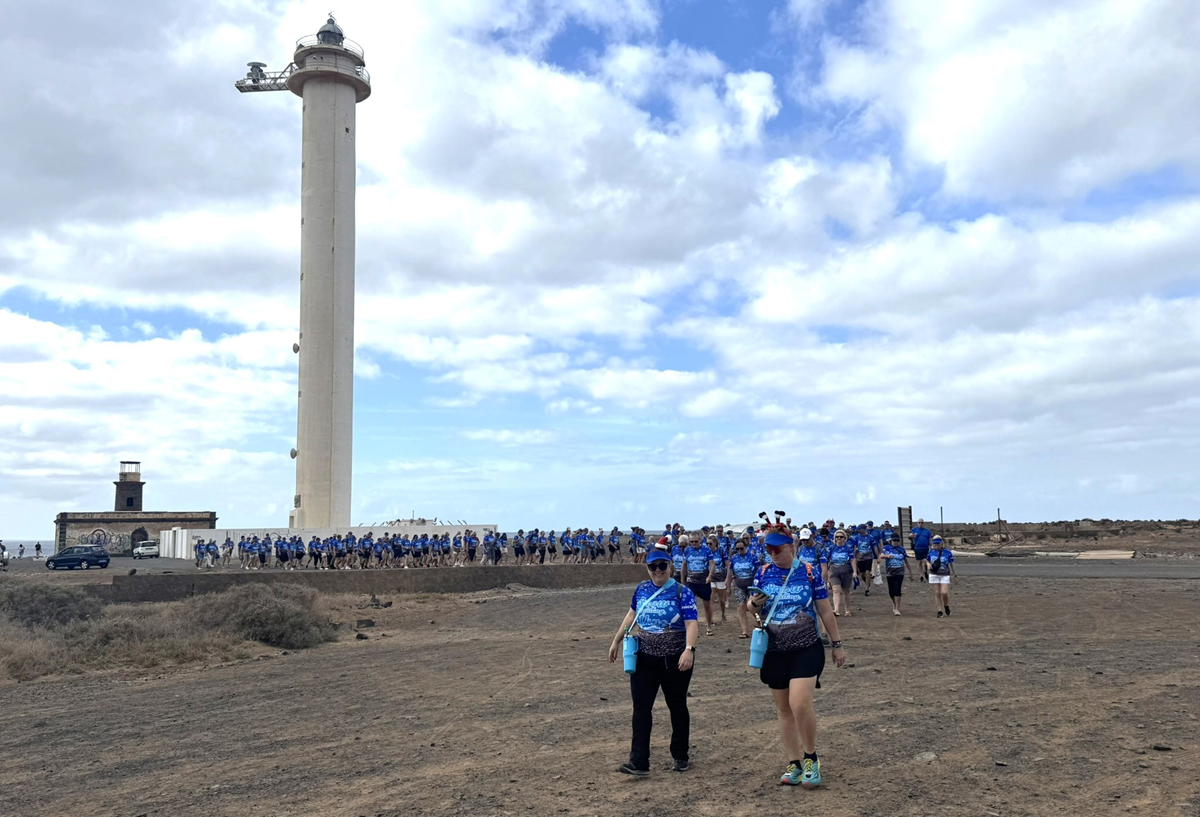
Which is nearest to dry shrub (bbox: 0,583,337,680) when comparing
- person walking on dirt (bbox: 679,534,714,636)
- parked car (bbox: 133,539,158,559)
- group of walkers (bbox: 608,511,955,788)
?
person walking on dirt (bbox: 679,534,714,636)

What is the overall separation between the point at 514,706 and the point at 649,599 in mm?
4076

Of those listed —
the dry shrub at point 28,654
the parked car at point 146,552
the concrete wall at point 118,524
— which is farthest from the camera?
the concrete wall at point 118,524

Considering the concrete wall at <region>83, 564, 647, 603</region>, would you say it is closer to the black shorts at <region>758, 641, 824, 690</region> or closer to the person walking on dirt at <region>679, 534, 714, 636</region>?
the person walking on dirt at <region>679, 534, 714, 636</region>

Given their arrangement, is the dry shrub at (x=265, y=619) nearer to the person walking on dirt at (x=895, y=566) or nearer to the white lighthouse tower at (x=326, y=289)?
the person walking on dirt at (x=895, y=566)

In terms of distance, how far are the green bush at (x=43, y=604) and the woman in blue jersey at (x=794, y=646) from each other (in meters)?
16.4

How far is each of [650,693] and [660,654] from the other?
0.30 meters

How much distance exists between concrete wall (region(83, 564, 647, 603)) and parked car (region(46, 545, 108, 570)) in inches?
834

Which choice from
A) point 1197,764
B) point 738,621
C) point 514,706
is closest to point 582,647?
point 738,621

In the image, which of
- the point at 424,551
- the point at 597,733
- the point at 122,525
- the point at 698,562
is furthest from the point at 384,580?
the point at 122,525

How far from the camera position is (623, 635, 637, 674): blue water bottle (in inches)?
273

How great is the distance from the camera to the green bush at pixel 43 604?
60.5 ft

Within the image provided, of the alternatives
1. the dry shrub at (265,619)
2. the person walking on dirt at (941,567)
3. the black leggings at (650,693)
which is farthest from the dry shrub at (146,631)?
the person walking on dirt at (941,567)

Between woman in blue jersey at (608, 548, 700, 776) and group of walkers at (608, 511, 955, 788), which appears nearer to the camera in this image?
group of walkers at (608, 511, 955, 788)

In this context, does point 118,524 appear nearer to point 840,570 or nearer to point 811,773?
point 840,570
